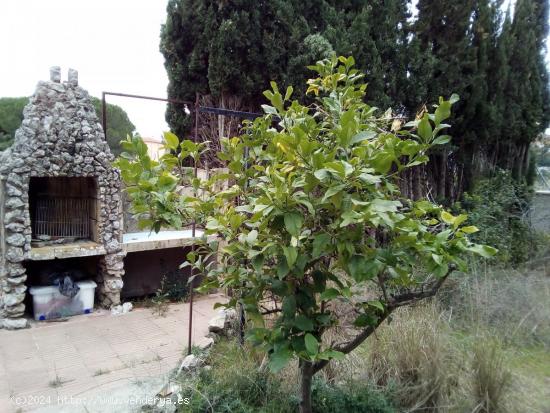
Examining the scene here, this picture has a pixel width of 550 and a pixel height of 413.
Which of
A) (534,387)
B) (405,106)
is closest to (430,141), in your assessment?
(534,387)

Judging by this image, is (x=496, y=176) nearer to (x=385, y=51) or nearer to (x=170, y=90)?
(x=385, y=51)

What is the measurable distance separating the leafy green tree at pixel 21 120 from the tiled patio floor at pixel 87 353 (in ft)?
24.9

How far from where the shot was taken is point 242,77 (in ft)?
20.3

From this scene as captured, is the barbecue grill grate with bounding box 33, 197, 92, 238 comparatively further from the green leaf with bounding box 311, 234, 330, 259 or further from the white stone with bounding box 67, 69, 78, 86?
the green leaf with bounding box 311, 234, 330, 259

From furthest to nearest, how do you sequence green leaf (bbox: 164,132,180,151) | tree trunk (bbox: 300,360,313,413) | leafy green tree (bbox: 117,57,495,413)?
tree trunk (bbox: 300,360,313,413)
green leaf (bbox: 164,132,180,151)
leafy green tree (bbox: 117,57,495,413)

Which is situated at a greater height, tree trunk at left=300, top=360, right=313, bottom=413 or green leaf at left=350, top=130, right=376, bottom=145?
green leaf at left=350, top=130, right=376, bottom=145

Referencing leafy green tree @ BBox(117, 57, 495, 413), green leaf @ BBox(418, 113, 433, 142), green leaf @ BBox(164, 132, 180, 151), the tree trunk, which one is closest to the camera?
leafy green tree @ BBox(117, 57, 495, 413)

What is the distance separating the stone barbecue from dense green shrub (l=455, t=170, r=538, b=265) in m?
5.31

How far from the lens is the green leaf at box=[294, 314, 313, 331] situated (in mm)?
1543

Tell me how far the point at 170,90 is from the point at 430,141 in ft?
20.9

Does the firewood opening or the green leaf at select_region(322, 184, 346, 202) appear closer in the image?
the green leaf at select_region(322, 184, 346, 202)

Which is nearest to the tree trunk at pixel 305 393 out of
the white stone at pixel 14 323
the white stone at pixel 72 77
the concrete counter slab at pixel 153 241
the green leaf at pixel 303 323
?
the green leaf at pixel 303 323

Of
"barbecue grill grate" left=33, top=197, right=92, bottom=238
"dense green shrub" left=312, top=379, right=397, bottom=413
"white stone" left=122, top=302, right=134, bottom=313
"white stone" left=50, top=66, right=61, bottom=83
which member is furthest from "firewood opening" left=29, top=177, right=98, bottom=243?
"dense green shrub" left=312, top=379, right=397, bottom=413

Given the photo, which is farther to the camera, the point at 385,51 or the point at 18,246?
the point at 385,51
